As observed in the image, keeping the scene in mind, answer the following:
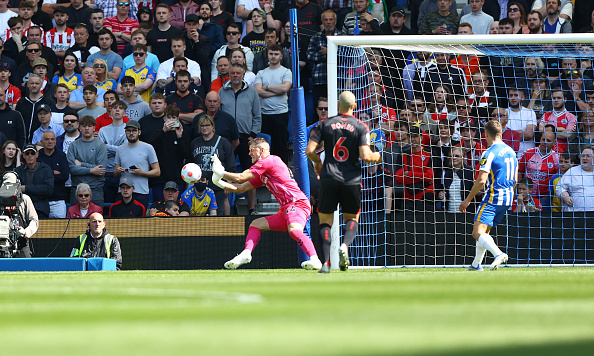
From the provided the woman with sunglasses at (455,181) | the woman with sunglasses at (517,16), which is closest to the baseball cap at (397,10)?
the woman with sunglasses at (517,16)

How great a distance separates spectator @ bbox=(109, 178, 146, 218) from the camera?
660 inches

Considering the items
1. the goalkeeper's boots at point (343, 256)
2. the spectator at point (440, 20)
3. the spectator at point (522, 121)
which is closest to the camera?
the goalkeeper's boots at point (343, 256)

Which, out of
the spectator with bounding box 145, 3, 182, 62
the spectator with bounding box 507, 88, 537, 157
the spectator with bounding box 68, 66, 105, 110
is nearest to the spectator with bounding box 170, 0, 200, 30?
the spectator with bounding box 145, 3, 182, 62

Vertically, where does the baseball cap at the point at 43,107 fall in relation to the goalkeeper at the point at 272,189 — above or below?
above

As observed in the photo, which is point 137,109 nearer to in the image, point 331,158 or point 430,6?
point 430,6

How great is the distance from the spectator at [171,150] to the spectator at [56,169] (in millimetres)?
1686

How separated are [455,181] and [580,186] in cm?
209

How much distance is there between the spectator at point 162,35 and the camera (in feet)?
65.7

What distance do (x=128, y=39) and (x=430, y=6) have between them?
6874mm

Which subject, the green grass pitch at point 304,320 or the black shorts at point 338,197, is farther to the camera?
the black shorts at point 338,197

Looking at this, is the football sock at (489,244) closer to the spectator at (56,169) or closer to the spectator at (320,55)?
the spectator at (320,55)

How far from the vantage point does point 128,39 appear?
20.9 m

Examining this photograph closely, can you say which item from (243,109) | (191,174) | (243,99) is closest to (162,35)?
(243,99)

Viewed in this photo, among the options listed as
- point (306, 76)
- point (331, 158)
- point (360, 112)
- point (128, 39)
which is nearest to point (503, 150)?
point (331, 158)
